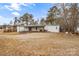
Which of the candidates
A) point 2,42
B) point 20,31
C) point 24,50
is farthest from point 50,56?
point 2,42

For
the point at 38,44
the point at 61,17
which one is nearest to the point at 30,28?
the point at 38,44

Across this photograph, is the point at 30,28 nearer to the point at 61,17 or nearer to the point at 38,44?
the point at 38,44

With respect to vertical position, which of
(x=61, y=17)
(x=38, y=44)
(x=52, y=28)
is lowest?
(x=38, y=44)

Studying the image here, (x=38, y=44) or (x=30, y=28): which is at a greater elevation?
(x=30, y=28)

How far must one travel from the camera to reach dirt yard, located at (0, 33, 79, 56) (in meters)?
1.50

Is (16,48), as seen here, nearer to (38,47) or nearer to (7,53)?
(7,53)

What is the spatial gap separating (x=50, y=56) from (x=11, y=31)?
1.46ft

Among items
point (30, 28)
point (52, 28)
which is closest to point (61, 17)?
point (52, 28)

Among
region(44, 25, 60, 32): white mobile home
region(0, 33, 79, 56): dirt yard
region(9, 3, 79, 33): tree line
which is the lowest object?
region(0, 33, 79, 56): dirt yard

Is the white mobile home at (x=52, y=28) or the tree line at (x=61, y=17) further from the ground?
the tree line at (x=61, y=17)

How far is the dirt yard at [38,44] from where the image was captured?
4.91ft

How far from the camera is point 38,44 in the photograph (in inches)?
59.6

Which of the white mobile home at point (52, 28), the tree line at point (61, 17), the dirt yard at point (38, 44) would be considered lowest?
the dirt yard at point (38, 44)

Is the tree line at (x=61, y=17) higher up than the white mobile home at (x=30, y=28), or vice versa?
the tree line at (x=61, y=17)
